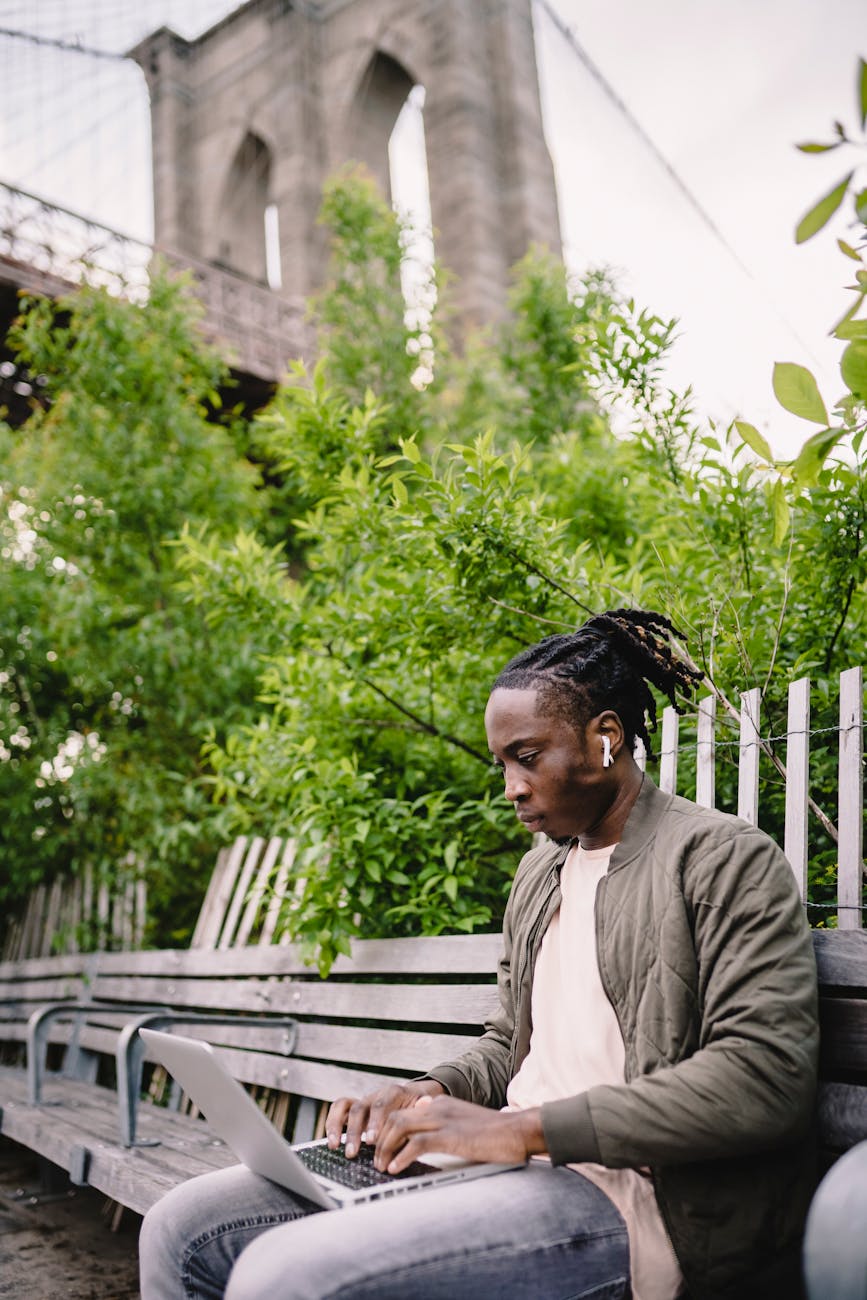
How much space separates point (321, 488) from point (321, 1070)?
6.39 ft

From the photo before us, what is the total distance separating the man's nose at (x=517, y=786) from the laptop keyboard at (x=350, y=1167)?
2.09 feet

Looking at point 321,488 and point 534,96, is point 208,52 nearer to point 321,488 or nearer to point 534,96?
point 534,96

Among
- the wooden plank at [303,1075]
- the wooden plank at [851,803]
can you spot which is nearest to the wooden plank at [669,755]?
the wooden plank at [851,803]

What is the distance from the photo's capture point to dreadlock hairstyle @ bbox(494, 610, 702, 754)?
2092 millimetres

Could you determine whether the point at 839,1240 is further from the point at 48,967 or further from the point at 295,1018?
the point at 48,967

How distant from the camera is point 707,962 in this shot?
5.77ft

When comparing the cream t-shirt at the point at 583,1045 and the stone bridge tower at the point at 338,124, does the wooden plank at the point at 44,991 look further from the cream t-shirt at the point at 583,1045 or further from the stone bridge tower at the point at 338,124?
the stone bridge tower at the point at 338,124

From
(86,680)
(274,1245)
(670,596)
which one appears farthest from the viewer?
(86,680)

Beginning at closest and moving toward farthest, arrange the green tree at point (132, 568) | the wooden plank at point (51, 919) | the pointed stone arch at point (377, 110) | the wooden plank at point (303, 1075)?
the wooden plank at point (303, 1075)
the green tree at point (132, 568)
the wooden plank at point (51, 919)
the pointed stone arch at point (377, 110)

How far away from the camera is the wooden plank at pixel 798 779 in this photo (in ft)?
7.67

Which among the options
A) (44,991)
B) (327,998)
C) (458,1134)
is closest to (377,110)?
(44,991)

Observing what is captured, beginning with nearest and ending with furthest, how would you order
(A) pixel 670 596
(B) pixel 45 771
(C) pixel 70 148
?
1. (A) pixel 670 596
2. (B) pixel 45 771
3. (C) pixel 70 148

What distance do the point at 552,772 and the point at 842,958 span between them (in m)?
0.58

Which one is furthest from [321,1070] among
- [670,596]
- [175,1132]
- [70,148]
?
[70,148]
